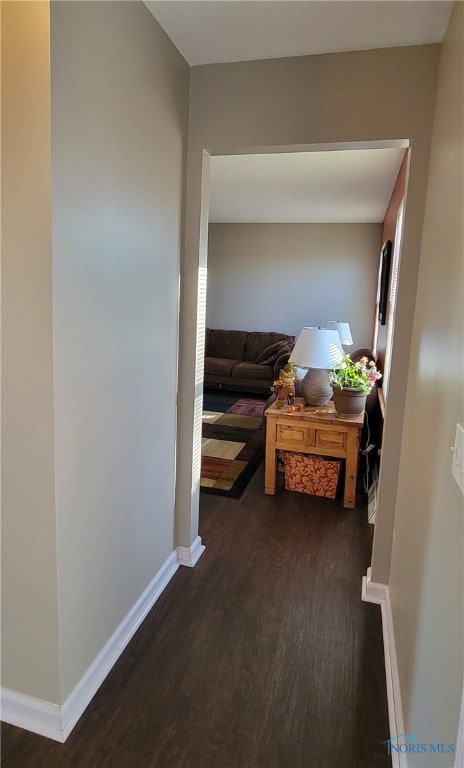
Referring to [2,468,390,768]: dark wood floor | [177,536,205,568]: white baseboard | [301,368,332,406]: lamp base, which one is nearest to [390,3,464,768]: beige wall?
[2,468,390,768]: dark wood floor

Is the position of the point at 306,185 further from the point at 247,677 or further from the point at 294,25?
the point at 247,677

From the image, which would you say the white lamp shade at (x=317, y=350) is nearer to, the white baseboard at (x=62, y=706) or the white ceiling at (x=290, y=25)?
the white ceiling at (x=290, y=25)

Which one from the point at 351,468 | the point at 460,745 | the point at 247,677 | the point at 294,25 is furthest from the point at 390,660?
the point at 294,25

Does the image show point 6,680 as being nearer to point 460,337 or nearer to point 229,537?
point 229,537

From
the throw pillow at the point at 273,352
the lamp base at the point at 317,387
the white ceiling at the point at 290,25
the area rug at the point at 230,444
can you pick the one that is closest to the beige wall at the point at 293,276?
the throw pillow at the point at 273,352

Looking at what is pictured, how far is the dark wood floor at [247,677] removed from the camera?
149 cm

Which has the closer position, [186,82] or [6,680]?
[6,680]

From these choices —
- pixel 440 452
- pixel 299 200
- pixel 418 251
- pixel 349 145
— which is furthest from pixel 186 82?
pixel 299 200

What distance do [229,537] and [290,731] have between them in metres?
1.25

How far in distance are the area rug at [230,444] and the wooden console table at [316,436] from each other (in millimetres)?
361

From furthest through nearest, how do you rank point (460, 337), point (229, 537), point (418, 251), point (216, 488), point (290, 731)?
1. point (216, 488)
2. point (229, 537)
3. point (418, 251)
4. point (290, 731)
5. point (460, 337)

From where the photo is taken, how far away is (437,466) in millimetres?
1257

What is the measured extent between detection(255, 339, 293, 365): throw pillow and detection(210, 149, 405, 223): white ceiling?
173 cm

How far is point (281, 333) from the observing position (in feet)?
23.5
